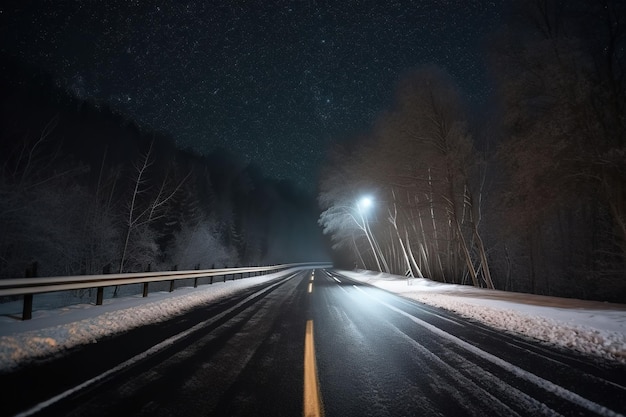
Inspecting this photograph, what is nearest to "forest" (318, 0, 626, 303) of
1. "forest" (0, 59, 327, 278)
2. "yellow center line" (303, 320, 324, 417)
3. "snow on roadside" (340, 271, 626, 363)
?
"snow on roadside" (340, 271, 626, 363)

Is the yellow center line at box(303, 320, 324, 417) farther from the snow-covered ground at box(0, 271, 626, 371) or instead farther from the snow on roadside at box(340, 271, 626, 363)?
the snow on roadside at box(340, 271, 626, 363)

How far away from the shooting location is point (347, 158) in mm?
26609

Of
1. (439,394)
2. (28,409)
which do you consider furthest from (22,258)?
(439,394)

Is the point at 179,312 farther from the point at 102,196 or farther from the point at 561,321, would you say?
the point at 102,196

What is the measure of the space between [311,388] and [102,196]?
22584 millimetres

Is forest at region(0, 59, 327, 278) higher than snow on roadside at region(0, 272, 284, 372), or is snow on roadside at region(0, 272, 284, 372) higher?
forest at region(0, 59, 327, 278)

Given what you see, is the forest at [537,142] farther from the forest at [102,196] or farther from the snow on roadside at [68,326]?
the forest at [102,196]

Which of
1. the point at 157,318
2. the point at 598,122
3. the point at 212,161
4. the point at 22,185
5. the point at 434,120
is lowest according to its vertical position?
the point at 157,318

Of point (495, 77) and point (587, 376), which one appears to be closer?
point (587, 376)

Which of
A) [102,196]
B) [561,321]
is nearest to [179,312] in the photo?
[561,321]

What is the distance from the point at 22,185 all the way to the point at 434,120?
21.5 metres

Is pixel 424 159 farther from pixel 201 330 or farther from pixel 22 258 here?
pixel 22 258

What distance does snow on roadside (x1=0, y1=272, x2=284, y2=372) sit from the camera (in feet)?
13.8

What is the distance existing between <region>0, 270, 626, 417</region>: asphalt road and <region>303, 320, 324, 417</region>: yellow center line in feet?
0.04
